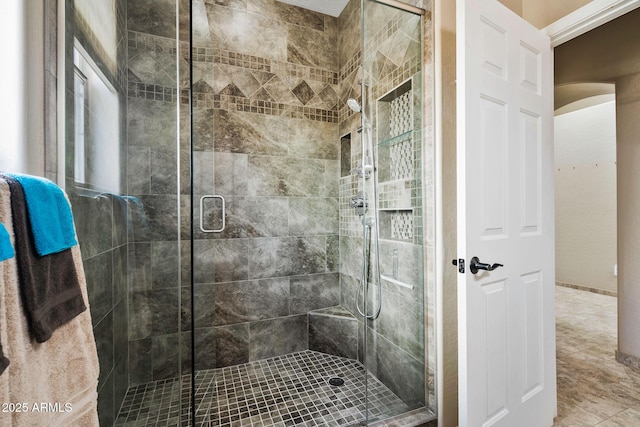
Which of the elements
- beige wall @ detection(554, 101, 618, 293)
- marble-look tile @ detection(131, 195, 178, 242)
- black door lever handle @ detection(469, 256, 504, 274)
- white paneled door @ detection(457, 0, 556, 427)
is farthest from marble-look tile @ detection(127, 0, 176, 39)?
beige wall @ detection(554, 101, 618, 293)

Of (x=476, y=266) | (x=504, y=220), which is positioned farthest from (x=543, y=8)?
(x=476, y=266)

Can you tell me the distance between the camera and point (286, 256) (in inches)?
96.9

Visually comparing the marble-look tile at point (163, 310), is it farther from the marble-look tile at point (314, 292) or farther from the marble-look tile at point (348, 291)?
the marble-look tile at point (348, 291)

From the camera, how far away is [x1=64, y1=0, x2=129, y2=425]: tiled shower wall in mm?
1006

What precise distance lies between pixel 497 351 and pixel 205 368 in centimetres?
173

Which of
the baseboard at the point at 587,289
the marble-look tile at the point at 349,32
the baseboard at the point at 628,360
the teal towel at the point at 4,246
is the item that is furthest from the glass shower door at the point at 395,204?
the baseboard at the point at 587,289

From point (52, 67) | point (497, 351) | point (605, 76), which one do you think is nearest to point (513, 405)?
point (497, 351)

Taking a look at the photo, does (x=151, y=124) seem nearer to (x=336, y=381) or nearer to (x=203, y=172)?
(x=203, y=172)

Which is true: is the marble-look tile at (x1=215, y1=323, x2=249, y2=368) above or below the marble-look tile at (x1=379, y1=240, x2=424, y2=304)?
below

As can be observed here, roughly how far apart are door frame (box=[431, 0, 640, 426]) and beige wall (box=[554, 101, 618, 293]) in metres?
3.62

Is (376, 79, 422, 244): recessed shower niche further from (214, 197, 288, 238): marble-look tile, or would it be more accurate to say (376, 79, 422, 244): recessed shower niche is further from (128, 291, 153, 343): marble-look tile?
(128, 291, 153, 343): marble-look tile

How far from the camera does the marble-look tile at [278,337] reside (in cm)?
229

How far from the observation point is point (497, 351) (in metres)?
1.23

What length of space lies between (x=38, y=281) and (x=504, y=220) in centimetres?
165
